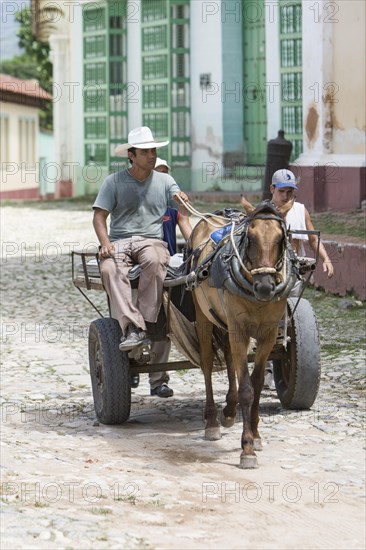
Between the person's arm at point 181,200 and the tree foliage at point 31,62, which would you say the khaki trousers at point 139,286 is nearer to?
the person's arm at point 181,200

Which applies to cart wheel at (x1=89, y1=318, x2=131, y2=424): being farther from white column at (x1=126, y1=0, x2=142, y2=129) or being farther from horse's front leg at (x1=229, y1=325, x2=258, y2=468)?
white column at (x1=126, y1=0, x2=142, y2=129)

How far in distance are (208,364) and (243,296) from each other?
1.00 m

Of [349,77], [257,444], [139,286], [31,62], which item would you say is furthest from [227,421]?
[31,62]

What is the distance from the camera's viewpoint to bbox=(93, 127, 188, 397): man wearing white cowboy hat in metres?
8.50

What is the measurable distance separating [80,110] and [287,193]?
24774mm

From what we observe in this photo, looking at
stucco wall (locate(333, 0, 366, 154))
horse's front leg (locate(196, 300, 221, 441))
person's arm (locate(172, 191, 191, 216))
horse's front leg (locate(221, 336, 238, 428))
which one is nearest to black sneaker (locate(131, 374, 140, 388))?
horse's front leg (locate(196, 300, 221, 441))

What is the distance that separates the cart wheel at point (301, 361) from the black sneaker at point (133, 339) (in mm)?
997

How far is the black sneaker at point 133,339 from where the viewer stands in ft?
27.6

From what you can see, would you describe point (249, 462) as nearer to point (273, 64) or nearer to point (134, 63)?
point (273, 64)

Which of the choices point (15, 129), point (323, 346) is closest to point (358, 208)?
point (323, 346)

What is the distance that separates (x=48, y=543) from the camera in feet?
20.1

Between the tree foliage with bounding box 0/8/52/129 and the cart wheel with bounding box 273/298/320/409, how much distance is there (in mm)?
30991

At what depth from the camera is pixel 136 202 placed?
877cm

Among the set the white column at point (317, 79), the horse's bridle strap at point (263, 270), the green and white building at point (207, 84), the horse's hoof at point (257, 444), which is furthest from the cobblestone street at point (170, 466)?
the green and white building at point (207, 84)
